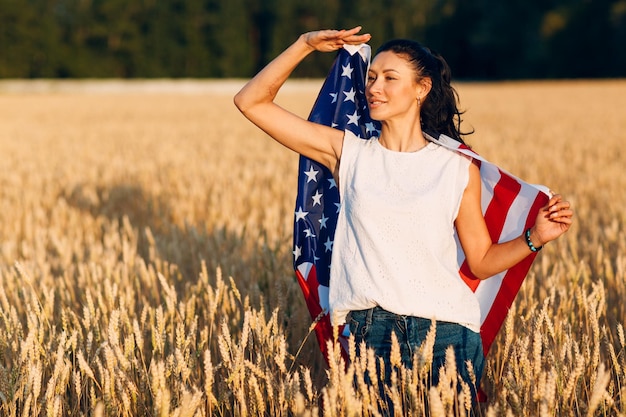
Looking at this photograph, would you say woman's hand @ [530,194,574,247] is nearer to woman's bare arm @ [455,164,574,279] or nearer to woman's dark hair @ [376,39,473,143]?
woman's bare arm @ [455,164,574,279]

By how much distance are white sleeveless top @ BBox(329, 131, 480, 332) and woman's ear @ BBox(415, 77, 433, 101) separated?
0.61 ft

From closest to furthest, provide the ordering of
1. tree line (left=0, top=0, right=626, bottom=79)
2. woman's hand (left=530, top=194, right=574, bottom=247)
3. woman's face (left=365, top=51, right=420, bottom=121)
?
woman's hand (left=530, top=194, right=574, bottom=247), woman's face (left=365, top=51, right=420, bottom=121), tree line (left=0, top=0, right=626, bottom=79)

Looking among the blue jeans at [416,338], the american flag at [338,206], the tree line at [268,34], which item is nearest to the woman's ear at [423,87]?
the american flag at [338,206]

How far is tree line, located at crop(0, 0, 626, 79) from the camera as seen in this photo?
49781mm

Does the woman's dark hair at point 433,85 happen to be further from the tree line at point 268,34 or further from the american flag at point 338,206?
the tree line at point 268,34

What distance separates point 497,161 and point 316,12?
59974mm

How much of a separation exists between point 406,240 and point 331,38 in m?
0.71

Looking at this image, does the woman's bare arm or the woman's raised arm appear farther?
the woman's raised arm

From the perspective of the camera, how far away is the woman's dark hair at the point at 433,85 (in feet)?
7.65

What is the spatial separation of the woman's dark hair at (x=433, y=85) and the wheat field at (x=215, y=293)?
27.2 inches

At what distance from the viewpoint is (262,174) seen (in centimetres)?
705

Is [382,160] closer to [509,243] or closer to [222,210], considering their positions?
[509,243]

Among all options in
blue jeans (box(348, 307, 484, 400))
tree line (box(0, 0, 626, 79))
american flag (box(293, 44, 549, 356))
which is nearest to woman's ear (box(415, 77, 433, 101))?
american flag (box(293, 44, 549, 356))

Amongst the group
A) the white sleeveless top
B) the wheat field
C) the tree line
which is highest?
the tree line
